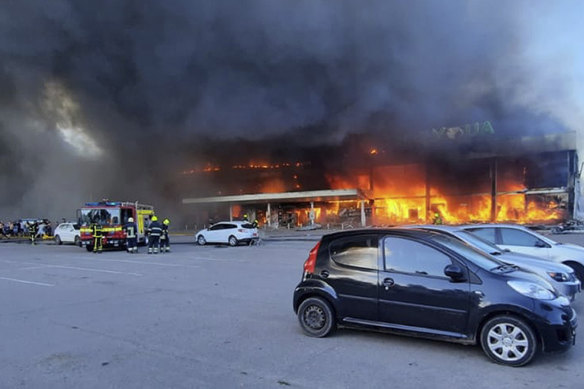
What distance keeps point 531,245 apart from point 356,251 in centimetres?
476

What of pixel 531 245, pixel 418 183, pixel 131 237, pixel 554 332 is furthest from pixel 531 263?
pixel 418 183

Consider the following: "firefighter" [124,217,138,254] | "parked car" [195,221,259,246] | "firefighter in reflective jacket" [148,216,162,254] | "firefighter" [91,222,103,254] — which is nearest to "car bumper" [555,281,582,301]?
"firefighter in reflective jacket" [148,216,162,254]

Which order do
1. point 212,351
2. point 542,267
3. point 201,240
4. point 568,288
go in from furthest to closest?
point 201,240 → point 542,267 → point 568,288 → point 212,351

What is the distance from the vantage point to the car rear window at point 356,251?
15.3 feet

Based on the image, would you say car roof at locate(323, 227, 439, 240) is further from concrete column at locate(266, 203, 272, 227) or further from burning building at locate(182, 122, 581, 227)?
concrete column at locate(266, 203, 272, 227)

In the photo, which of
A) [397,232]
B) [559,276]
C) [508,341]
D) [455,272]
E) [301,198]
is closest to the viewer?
[508,341]

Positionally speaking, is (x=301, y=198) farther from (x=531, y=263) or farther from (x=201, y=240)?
(x=531, y=263)

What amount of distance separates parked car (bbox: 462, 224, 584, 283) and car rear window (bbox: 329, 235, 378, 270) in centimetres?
391

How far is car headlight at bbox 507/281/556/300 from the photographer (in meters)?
3.88

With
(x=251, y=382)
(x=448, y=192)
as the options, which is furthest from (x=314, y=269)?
(x=448, y=192)

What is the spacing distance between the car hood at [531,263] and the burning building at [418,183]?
1261 inches

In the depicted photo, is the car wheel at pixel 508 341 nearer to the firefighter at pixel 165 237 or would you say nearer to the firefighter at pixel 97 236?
the firefighter at pixel 165 237

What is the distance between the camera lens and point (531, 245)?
7.72 meters

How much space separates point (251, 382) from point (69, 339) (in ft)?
8.66
